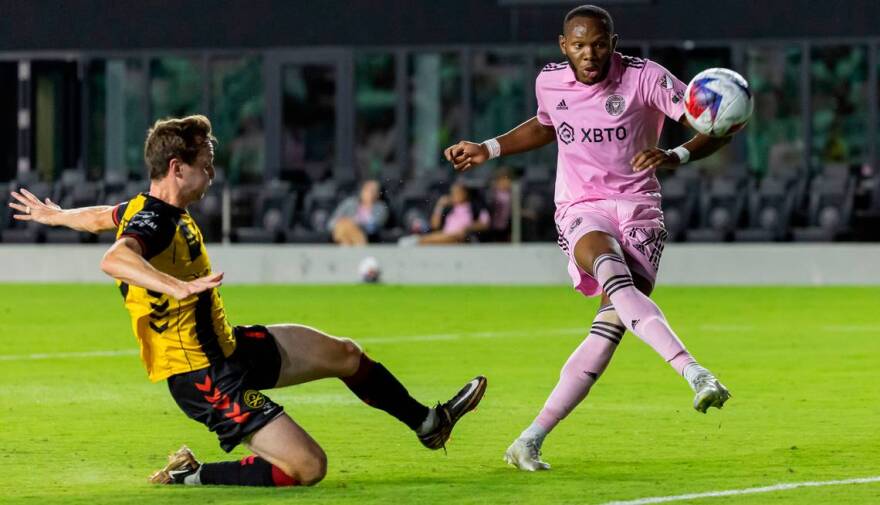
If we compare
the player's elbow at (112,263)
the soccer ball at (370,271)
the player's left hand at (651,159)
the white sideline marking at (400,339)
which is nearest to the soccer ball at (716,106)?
the player's left hand at (651,159)

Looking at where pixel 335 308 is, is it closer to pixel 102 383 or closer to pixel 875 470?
pixel 102 383

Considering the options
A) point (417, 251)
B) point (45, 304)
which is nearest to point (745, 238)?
point (417, 251)

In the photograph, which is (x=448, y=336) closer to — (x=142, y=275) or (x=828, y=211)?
(x=142, y=275)

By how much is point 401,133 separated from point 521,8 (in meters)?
3.02

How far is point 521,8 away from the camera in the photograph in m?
33.5

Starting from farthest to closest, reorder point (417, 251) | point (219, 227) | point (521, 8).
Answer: point (521, 8) < point (219, 227) < point (417, 251)

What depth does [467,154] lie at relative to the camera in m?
9.27

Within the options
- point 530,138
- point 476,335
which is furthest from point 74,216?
point 476,335

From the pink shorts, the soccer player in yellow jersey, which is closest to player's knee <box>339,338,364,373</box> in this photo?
the soccer player in yellow jersey

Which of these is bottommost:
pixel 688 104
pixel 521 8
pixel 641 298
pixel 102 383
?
pixel 102 383

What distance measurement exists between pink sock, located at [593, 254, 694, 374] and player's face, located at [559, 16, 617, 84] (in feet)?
2.77

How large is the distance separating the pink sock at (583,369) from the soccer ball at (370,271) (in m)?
17.2

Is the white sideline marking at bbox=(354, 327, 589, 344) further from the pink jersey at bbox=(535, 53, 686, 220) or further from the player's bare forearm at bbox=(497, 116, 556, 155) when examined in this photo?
the pink jersey at bbox=(535, 53, 686, 220)

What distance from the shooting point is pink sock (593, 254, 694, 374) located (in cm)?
840
